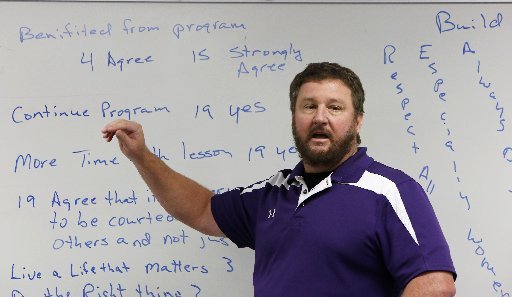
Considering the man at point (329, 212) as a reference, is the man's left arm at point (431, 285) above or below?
below

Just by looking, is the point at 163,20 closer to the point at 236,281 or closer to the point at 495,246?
the point at 236,281

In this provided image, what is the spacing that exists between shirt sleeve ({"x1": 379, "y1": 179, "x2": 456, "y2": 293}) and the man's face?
0.59 feet

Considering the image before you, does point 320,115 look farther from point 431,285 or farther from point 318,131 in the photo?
point 431,285

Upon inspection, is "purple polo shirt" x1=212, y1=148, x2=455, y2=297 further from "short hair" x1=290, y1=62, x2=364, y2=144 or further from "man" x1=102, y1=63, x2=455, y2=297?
"short hair" x1=290, y1=62, x2=364, y2=144

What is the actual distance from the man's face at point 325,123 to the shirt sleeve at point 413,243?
18cm

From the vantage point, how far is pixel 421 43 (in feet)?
5.65

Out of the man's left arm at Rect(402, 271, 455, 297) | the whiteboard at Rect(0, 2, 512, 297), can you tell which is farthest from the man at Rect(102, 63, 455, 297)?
the whiteboard at Rect(0, 2, 512, 297)

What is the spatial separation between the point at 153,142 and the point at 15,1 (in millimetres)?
522

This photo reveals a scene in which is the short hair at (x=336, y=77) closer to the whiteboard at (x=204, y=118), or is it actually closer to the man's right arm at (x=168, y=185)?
the whiteboard at (x=204, y=118)

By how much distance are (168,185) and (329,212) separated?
0.45 meters

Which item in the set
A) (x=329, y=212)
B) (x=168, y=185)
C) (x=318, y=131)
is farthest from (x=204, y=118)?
(x=329, y=212)

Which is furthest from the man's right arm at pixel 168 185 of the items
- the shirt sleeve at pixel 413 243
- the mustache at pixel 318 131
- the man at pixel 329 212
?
the shirt sleeve at pixel 413 243

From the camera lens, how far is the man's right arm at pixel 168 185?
151cm

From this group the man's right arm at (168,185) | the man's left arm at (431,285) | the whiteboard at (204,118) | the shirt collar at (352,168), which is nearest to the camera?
the man's left arm at (431,285)
